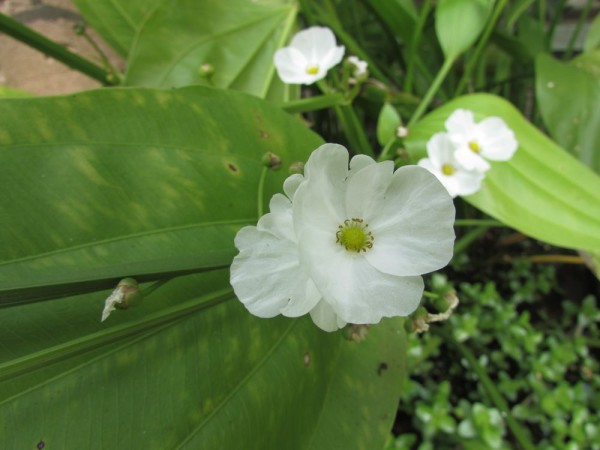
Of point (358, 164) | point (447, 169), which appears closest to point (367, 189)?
Answer: point (358, 164)

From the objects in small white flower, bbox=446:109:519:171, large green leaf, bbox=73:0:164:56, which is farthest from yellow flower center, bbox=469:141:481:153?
large green leaf, bbox=73:0:164:56

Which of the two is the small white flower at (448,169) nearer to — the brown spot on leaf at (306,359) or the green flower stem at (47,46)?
the brown spot on leaf at (306,359)

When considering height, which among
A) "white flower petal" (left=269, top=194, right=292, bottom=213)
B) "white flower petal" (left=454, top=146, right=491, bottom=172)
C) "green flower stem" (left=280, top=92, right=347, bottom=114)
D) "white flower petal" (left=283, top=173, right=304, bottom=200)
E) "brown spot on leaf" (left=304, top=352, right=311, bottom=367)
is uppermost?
"green flower stem" (left=280, top=92, right=347, bottom=114)

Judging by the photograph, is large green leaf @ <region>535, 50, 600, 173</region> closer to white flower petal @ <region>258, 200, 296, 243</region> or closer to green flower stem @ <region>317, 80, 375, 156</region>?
green flower stem @ <region>317, 80, 375, 156</region>

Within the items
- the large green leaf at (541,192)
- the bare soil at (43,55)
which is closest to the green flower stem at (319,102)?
the large green leaf at (541,192)

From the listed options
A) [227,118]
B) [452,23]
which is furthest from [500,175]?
[227,118]

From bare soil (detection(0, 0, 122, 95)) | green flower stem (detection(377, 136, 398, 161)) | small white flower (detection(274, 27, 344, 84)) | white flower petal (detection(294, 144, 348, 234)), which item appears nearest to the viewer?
white flower petal (detection(294, 144, 348, 234))
